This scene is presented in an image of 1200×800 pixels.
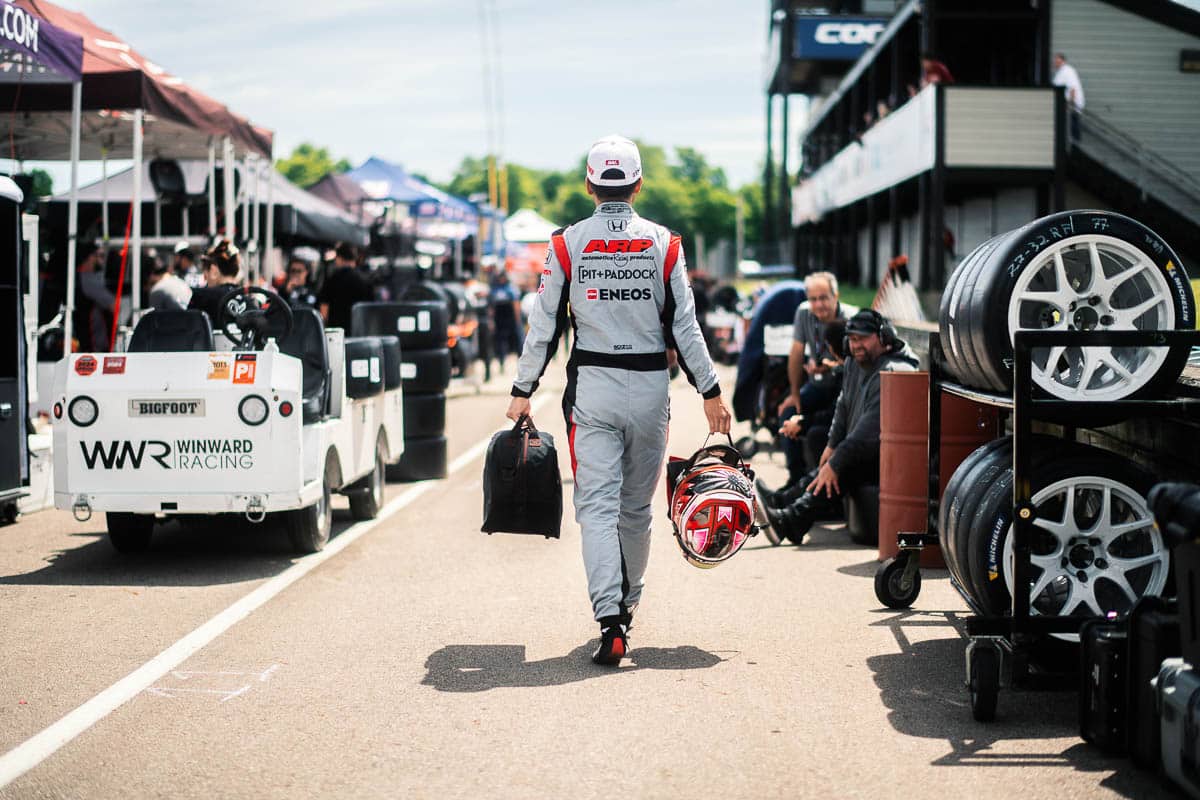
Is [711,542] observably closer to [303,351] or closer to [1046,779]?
[1046,779]

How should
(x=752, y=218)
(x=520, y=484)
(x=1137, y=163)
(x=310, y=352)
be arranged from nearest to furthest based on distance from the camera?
(x=520, y=484), (x=310, y=352), (x=1137, y=163), (x=752, y=218)

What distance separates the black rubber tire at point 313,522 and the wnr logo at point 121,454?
0.85 metres

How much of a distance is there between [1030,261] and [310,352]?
17.5ft

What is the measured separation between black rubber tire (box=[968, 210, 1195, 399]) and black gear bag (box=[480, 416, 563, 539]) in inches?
74.7

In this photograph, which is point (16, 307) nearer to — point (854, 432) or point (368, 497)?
point (368, 497)

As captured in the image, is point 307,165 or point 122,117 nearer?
point 122,117

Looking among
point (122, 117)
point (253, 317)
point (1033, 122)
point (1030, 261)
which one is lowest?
point (253, 317)

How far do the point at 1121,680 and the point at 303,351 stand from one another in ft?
20.8

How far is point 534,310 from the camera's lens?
666 cm

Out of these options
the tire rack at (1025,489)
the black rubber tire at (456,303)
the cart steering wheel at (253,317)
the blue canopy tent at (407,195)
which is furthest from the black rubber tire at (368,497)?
the blue canopy tent at (407,195)

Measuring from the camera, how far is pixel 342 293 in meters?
15.5

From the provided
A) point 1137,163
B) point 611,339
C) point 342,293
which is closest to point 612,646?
point 611,339

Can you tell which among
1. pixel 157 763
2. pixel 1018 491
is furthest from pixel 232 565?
pixel 1018 491

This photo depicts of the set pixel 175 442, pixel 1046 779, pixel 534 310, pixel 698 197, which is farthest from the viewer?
pixel 698 197
